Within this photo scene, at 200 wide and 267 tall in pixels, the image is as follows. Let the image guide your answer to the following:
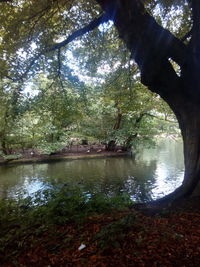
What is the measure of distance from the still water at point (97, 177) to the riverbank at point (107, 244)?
432 cm

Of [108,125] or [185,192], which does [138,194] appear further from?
[108,125]

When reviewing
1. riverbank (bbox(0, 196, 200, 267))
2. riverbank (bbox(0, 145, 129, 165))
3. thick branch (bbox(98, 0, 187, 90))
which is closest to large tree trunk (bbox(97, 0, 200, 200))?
thick branch (bbox(98, 0, 187, 90))

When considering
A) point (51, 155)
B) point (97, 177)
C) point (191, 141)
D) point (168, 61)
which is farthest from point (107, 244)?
point (51, 155)

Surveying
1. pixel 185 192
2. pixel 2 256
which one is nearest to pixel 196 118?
pixel 185 192

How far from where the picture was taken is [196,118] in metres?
3.34

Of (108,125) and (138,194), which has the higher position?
(108,125)

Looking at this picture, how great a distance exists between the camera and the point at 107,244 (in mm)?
1967

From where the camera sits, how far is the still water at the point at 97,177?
7.70 m

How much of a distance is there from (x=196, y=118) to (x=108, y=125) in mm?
13380

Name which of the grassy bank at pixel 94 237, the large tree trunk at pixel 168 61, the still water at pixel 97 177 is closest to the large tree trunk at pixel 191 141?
the large tree trunk at pixel 168 61

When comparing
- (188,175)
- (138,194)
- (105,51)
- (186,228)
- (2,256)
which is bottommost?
(138,194)

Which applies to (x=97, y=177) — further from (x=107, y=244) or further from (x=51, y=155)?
(x=107, y=244)

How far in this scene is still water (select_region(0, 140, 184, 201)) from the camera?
7.70 metres

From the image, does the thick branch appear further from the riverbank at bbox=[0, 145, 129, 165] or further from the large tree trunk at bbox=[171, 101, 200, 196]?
the riverbank at bbox=[0, 145, 129, 165]
